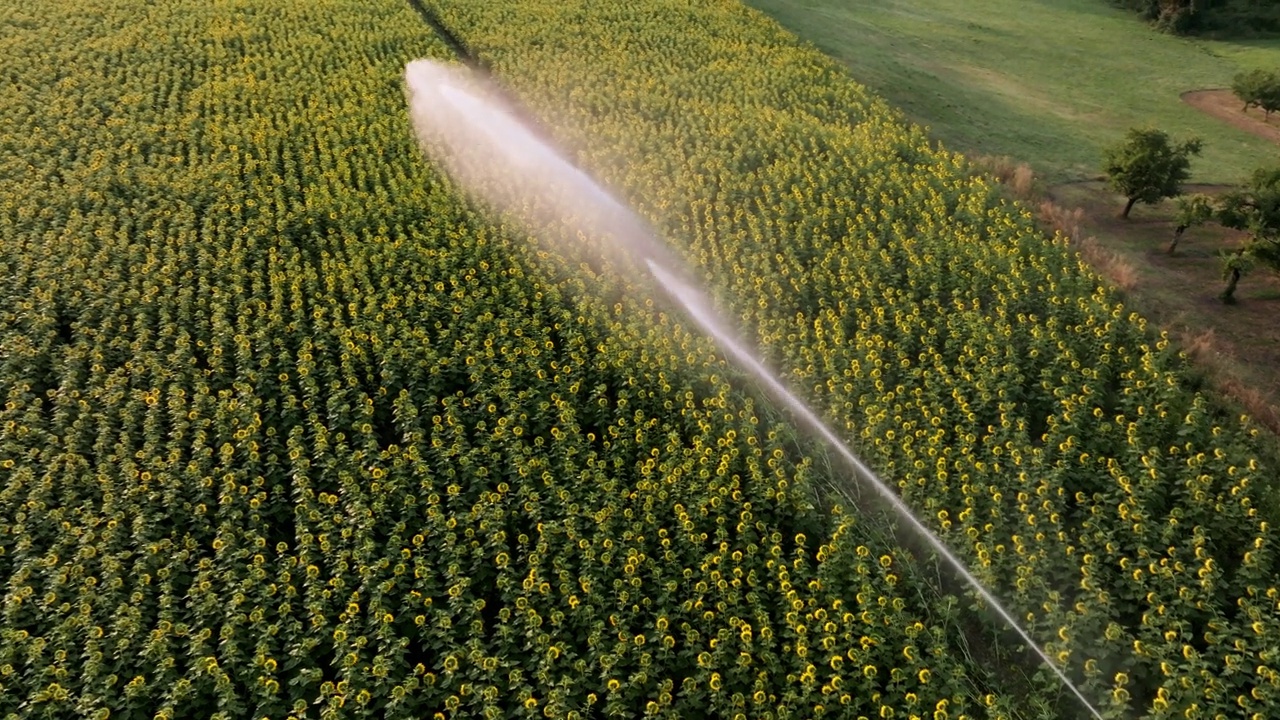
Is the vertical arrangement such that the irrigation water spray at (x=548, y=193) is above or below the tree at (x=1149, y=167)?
below

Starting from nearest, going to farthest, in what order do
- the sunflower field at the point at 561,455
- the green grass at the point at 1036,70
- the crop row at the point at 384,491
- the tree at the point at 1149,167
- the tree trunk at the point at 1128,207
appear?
1. the crop row at the point at 384,491
2. the sunflower field at the point at 561,455
3. the tree at the point at 1149,167
4. the tree trunk at the point at 1128,207
5. the green grass at the point at 1036,70

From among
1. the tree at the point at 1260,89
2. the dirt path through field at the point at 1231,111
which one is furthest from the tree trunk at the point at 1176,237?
the tree at the point at 1260,89

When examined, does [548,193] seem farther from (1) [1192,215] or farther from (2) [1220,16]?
(2) [1220,16]

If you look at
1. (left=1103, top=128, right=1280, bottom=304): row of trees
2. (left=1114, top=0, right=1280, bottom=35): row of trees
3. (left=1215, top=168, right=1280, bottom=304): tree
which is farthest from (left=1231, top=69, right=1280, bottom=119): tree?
(left=1215, top=168, right=1280, bottom=304): tree

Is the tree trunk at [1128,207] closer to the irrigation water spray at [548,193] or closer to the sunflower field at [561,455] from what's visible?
the sunflower field at [561,455]

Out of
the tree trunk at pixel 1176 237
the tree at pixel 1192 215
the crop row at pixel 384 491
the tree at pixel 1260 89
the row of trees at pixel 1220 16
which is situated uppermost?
the row of trees at pixel 1220 16

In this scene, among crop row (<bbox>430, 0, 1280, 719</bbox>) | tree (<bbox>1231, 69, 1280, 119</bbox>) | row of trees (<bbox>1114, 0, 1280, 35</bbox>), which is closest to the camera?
crop row (<bbox>430, 0, 1280, 719</bbox>)

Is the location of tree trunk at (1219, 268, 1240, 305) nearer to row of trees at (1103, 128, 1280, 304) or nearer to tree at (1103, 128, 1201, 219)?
row of trees at (1103, 128, 1280, 304)

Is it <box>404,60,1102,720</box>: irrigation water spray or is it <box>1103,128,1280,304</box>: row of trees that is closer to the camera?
<box>404,60,1102,720</box>: irrigation water spray

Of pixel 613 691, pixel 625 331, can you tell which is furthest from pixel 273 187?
pixel 613 691
